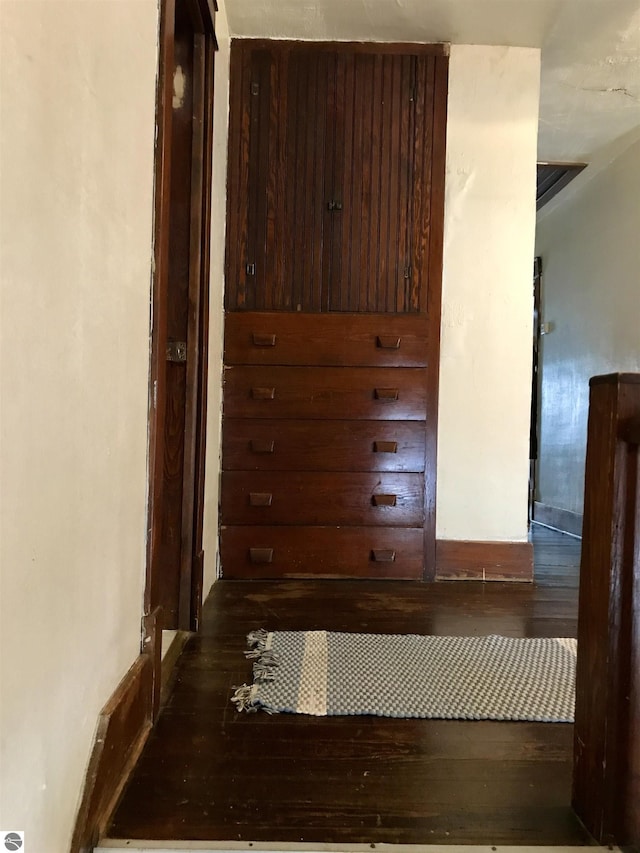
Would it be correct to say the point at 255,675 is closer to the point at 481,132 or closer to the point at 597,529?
the point at 597,529

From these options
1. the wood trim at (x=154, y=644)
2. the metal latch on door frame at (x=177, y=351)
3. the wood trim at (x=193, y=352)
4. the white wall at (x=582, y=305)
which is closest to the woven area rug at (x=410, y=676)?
the wood trim at (x=154, y=644)

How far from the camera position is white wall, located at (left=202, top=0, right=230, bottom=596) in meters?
1.98

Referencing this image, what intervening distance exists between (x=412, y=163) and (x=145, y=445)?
70.8 inches

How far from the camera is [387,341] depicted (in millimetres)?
2275

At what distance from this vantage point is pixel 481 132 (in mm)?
2336

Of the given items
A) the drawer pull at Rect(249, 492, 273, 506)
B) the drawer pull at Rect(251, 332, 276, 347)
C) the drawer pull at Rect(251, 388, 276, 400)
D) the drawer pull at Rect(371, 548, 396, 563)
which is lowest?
the drawer pull at Rect(371, 548, 396, 563)

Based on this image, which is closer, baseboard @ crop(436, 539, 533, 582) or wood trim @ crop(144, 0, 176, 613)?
wood trim @ crop(144, 0, 176, 613)

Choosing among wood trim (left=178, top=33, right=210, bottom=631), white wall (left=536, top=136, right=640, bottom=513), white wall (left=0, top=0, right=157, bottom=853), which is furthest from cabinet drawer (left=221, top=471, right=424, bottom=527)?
white wall (left=536, top=136, right=640, bottom=513)

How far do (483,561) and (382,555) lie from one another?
418 millimetres

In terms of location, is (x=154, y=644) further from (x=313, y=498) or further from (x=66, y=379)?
(x=313, y=498)

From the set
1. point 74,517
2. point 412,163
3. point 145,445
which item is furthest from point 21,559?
point 412,163

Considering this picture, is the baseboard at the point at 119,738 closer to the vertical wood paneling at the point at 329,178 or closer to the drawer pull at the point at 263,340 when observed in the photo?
the drawer pull at the point at 263,340

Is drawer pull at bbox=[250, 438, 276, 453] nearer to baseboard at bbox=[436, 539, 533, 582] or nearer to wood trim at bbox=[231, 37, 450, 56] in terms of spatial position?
baseboard at bbox=[436, 539, 533, 582]

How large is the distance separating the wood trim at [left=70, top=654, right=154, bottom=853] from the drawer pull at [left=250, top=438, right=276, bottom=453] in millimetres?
1209
